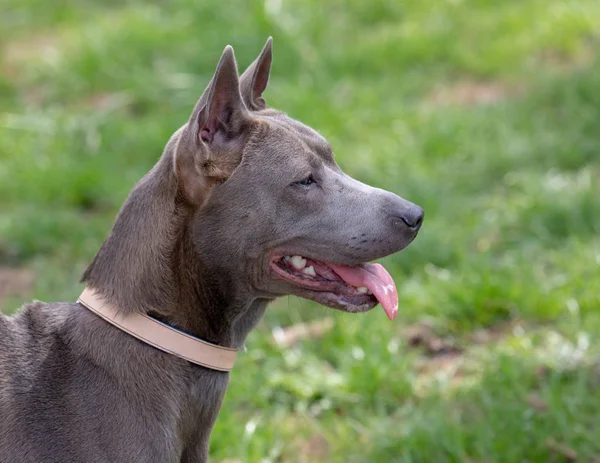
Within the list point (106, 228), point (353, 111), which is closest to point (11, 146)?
point (106, 228)

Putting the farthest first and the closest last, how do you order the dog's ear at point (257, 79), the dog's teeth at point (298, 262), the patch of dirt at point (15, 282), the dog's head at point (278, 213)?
the patch of dirt at point (15, 282) < the dog's ear at point (257, 79) < the dog's teeth at point (298, 262) < the dog's head at point (278, 213)

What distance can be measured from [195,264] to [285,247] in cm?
29

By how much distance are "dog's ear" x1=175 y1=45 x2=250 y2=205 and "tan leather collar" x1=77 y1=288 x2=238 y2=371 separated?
0.41 m

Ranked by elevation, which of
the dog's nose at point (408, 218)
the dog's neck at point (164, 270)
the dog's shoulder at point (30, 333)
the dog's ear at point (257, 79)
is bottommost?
the dog's shoulder at point (30, 333)

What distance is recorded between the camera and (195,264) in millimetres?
3115

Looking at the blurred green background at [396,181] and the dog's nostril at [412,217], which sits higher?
the dog's nostril at [412,217]

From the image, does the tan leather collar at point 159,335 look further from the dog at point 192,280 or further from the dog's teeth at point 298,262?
the dog's teeth at point 298,262

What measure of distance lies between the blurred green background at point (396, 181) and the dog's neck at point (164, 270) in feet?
4.05

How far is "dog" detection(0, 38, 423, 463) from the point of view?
2984 millimetres

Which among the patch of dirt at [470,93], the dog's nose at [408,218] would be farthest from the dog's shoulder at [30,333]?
the patch of dirt at [470,93]

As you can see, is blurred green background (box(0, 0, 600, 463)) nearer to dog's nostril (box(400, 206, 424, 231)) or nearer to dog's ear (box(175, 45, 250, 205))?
dog's nostril (box(400, 206, 424, 231))

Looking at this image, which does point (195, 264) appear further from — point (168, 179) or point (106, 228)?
point (106, 228)

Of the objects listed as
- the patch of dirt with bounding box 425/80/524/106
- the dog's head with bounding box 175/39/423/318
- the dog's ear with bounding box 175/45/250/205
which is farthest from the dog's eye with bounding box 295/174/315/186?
the patch of dirt with bounding box 425/80/524/106

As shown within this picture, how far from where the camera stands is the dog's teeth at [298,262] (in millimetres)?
3234
